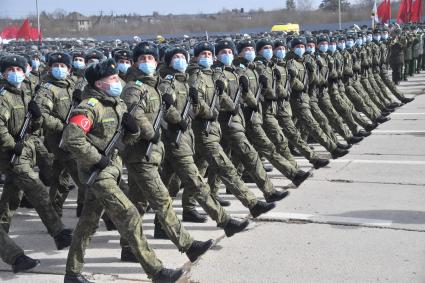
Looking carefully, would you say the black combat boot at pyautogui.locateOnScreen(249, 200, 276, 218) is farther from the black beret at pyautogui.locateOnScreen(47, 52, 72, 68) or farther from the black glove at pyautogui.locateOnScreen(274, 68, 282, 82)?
the black beret at pyautogui.locateOnScreen(47, 52, 72, 68)

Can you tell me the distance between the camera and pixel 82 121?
4719 millimetres

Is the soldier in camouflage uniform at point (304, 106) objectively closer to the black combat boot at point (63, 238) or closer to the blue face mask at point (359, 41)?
the black combat boot at point (63, 238)

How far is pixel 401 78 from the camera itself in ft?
70.6

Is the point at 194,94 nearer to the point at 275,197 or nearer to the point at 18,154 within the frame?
the point at 275,197

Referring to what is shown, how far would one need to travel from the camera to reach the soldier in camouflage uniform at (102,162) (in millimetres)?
4723

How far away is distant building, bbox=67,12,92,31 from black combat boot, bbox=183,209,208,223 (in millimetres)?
100096

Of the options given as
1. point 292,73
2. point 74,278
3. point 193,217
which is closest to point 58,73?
point 193,217

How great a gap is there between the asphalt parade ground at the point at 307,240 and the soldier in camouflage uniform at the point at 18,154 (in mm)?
327

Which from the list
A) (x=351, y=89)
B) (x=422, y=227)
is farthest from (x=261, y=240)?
(x=351, y=89)

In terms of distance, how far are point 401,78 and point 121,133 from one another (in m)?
18.2

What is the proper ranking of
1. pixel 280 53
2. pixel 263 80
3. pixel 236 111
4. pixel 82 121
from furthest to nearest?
pixel 280 53 < pixel 263 80 < pixel 236 111 < pixel 82 121

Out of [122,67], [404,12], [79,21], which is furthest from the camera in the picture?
[79,21]

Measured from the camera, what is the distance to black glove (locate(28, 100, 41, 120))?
618 cm

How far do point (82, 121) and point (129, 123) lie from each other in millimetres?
372
